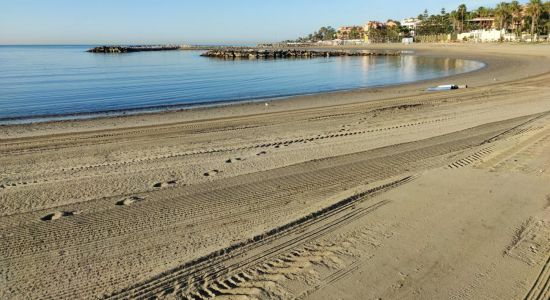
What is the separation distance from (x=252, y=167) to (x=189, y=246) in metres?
3.05

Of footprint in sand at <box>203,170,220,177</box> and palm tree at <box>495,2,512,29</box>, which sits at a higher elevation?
palm tree at <box>495,2,512,29</box>

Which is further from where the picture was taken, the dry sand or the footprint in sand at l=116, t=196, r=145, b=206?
the footprint in sand at l=116, t=196, r=145, b=206

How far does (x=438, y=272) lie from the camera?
386 centimetres

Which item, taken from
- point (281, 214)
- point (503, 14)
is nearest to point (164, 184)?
point (281, 214)

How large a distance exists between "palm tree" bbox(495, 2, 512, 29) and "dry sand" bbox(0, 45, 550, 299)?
99.0 metres

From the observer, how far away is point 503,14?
94750 millimetres

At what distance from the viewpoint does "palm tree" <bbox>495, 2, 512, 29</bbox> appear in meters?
94.0

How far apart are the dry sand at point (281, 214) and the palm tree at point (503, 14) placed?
9902 cm

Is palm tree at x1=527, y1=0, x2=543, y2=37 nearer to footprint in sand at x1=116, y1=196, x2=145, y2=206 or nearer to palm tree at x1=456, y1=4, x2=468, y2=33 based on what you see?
palm tree at x1=456, y1=4, x2=468, y2=33

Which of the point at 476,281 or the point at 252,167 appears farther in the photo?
the point at 252,167

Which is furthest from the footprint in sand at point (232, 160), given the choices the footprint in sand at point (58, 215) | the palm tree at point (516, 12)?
the palm tree at point (516, 12)

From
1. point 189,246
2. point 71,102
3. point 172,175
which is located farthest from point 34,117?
point 189,246

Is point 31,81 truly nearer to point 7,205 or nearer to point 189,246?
point 7,205

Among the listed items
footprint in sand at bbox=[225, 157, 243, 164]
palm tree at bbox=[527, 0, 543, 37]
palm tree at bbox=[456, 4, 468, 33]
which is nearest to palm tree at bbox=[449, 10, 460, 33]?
palm tree at bbox=[456, 4, 468, 33]
